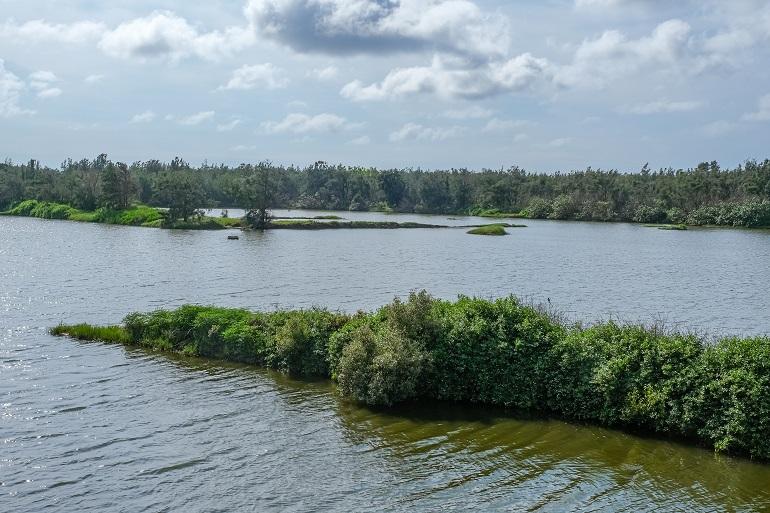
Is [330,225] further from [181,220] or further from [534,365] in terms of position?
[534,365]

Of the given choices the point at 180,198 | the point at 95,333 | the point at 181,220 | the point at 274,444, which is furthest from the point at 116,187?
the point at 274,444

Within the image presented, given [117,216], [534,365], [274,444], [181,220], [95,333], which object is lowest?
[274,444]

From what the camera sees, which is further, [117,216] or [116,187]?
[116,187]

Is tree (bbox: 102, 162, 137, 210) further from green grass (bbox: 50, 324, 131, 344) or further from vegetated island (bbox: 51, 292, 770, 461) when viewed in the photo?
vegetated island (bbox: 51, 292, 770, 461)

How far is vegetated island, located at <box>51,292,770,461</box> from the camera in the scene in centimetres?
2150

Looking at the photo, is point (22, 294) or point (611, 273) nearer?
point (22, 294)

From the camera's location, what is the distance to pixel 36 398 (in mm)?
27219

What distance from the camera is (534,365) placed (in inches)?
1003

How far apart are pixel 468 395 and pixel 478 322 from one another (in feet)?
10.3

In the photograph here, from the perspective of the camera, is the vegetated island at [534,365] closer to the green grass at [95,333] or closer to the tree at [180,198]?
the green grass at [95,333]

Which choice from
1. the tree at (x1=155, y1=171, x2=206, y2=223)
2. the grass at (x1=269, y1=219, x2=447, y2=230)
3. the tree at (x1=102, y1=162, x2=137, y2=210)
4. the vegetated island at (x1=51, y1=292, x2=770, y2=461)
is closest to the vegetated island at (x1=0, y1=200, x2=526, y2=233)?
the grass at (x1=269, y1=219, x2=447, y2=230)

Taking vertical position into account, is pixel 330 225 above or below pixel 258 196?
below

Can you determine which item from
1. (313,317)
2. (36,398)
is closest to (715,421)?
(313,317)

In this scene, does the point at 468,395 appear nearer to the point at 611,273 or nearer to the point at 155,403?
the point at 155,403
